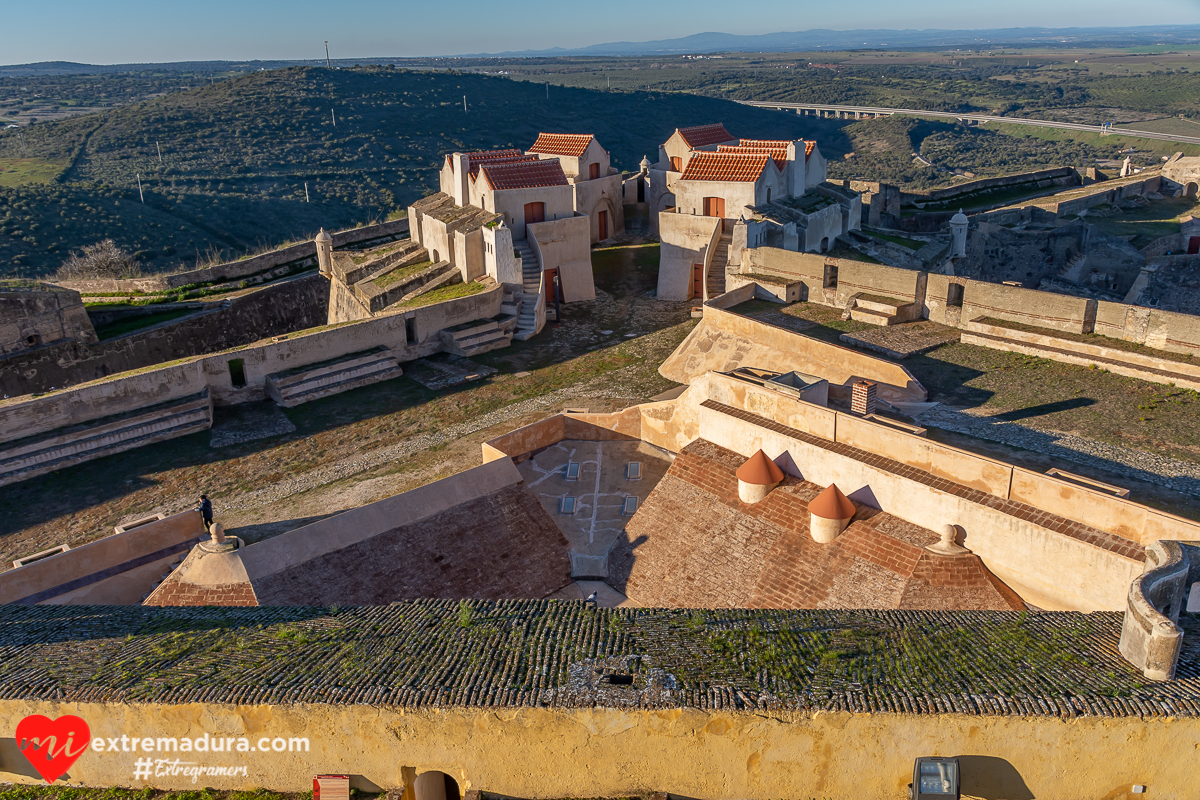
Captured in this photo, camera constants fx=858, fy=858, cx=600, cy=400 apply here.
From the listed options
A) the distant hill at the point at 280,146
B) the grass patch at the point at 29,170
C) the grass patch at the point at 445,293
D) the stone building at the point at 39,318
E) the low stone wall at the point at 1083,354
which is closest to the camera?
the low stone wall at the point at 1083,354

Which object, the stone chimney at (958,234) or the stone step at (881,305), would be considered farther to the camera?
the stone chimney at (958,234)

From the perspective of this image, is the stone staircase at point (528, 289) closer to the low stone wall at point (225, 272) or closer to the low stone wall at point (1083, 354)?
the low stone wall at point (225, 272)

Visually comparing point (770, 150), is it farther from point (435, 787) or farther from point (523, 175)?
point (435, 787)

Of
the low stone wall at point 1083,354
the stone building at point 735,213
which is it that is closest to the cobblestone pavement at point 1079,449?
the low stone wall at point 1083,354

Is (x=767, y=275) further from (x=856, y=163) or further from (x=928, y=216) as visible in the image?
(x=856, y=163)

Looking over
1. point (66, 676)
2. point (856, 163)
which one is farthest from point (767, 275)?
point (856, 163)

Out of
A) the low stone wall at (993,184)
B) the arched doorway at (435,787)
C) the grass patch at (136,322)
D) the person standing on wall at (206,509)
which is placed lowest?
the arched doorway at (435,787)

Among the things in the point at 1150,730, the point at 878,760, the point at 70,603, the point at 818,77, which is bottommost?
the point at 70,603

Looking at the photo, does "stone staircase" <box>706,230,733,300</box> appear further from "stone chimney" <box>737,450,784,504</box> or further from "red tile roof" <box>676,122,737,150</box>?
"stone chimney" <box>737,450,784,504</box>
